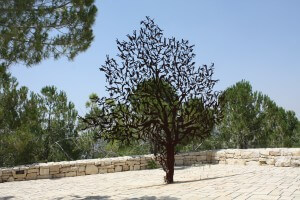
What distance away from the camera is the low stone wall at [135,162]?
30.9ft

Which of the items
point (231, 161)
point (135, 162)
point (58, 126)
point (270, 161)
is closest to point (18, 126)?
point (58, 126)

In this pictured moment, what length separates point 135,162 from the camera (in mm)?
11477

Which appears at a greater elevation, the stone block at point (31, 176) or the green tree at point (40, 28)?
the green tree at point (40, 28)

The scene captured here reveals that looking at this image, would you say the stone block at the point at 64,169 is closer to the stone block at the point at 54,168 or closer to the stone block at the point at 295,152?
the stone block at the point at 54,168

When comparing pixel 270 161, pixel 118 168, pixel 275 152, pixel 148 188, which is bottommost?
pixel 148 188

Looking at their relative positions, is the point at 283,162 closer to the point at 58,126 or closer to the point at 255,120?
the point at 255,120

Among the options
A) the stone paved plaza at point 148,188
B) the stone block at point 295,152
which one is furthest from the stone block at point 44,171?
the stone block at point 295,152

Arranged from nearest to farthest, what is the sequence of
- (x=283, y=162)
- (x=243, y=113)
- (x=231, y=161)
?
(x=283, y=162)
(x=231, y=161)
(x=243, y=113)

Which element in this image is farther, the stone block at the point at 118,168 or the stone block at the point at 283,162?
the stone block at the point at 118,168

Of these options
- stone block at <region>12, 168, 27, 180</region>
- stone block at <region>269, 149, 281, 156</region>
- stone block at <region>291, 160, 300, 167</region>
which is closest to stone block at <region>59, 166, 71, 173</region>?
stone block at <region>12, 168, 27, 180</region>

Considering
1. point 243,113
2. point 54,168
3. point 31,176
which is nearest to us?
Answer: point 31,176

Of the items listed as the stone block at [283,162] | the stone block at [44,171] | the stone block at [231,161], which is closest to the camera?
the stone block at [44,171]

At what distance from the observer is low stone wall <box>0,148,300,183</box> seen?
9415 mm

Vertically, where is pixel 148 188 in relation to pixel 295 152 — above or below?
below
